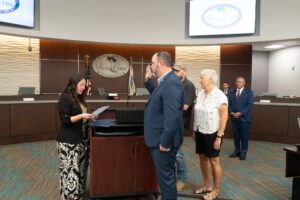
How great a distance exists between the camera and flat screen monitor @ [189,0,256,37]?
7406 millimetres

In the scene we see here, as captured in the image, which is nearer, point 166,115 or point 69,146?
point 166,115

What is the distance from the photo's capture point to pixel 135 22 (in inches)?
312

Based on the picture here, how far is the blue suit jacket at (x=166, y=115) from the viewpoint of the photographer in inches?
94.3

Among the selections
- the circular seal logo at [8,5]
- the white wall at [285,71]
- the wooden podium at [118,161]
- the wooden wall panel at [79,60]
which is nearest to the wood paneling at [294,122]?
the white wall at [285,71]

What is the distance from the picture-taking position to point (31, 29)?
22.9 ft

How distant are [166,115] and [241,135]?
370 cm

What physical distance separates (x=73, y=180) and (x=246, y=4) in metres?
6.43

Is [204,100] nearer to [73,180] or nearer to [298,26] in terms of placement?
[73,180]

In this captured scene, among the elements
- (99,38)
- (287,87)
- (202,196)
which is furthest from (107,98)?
(287,87)

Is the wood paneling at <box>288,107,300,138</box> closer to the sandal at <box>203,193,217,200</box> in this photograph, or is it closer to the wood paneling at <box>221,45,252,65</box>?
the wood paneling at <box>221,45,252,65</box>

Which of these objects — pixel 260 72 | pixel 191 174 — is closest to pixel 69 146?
pixel 191 174

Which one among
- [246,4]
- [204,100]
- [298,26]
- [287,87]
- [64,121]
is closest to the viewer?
[64,121]

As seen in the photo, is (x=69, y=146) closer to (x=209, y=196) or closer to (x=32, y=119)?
(x=209, y=196)

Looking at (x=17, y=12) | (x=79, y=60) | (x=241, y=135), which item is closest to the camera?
(x=241, y=135)
